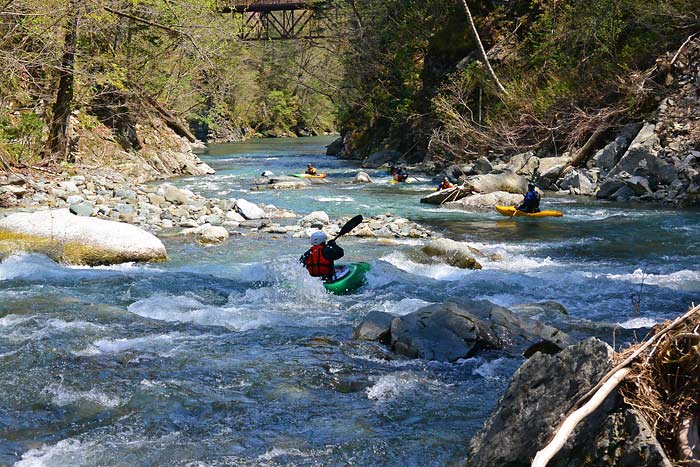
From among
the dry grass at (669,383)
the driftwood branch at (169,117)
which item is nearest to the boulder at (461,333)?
the dry grass at (669,383)

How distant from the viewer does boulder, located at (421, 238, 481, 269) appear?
1012cm

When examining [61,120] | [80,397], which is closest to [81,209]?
[61,120]

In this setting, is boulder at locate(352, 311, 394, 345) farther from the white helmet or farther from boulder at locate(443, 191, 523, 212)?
boulder at locate(443, 191, 523, 212)

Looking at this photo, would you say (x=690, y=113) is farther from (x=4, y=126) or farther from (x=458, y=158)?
(x=4, y=126)

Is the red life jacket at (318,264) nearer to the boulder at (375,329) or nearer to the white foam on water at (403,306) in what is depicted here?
the white foam on water at (403,306)

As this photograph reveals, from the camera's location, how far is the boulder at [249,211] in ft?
48.5

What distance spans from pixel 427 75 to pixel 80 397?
2479 cm

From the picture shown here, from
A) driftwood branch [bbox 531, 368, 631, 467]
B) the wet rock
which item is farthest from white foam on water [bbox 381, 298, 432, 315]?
the wet rock

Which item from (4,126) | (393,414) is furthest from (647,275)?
(4,126)

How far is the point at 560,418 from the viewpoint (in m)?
3.12

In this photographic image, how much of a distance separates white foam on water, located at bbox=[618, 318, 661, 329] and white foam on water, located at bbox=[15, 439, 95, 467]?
4902 millimetres

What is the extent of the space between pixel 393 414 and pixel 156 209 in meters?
11.1

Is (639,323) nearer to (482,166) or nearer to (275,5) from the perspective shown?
(482,166)

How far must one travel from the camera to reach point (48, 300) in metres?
7.78
